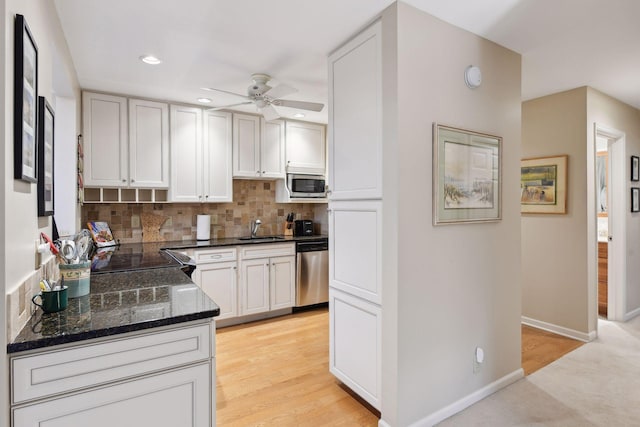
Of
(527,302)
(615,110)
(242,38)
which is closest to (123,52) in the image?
(242,38)

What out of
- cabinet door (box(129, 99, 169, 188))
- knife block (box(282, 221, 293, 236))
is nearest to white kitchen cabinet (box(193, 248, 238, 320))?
cabinet door (box(129, 99, 169, 188))

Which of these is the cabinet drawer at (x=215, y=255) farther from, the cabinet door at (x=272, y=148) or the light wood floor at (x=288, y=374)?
the cabinet door at (x=272, y=148)

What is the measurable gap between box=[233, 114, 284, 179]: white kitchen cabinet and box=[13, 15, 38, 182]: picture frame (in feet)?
8.85

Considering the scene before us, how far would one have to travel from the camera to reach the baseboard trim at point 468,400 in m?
2.03

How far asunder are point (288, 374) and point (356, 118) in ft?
6.54

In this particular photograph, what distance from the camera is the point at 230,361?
2918 mm

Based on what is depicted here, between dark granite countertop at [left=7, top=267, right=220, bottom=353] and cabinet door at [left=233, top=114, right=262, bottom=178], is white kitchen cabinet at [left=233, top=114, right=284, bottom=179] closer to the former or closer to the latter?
cabinet door at [left=233, top=114, right=262, bottom=178]

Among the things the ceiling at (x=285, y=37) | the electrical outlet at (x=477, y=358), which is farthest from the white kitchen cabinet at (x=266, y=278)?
the electrical outlet at (x=477, y=358)

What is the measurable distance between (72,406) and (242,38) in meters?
2.14

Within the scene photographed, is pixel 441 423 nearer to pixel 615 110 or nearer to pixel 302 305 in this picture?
pixel 302 305

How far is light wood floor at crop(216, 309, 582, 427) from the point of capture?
7.09 feet

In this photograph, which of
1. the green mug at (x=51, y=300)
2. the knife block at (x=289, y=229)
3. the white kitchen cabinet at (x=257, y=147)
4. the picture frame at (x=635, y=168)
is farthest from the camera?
the knife block at (x=289, y=229)

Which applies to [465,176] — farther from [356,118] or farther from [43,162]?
[43,162]

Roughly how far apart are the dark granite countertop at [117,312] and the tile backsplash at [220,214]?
80.0 inches
